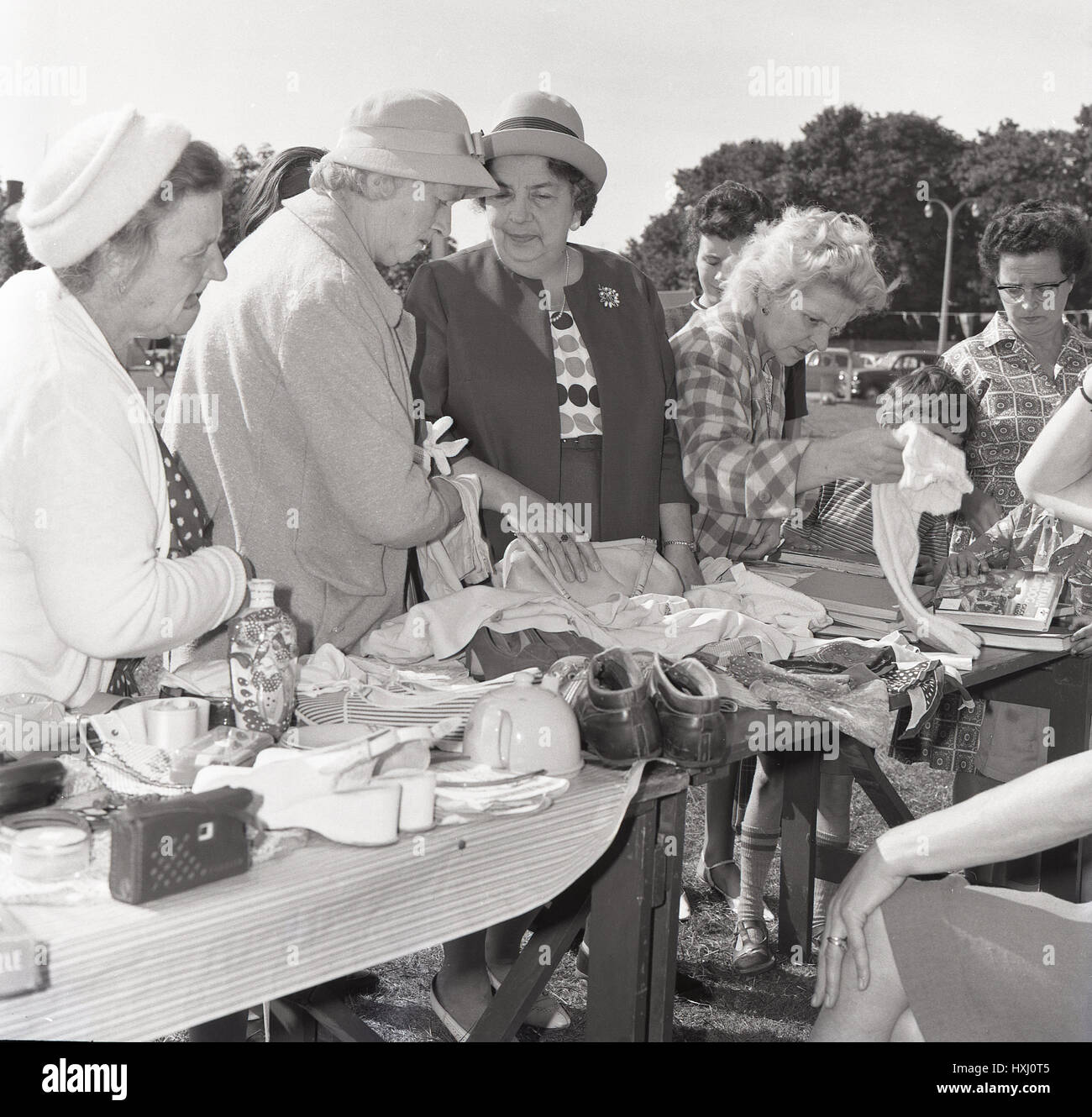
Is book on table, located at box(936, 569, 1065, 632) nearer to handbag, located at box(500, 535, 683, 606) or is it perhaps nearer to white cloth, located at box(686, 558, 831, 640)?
white cloth, located at box(686, 558, 831, 640)

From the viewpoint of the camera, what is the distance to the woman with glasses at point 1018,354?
354 centimetres

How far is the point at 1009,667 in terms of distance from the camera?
271 cm

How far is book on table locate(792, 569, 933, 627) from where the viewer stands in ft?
9.46

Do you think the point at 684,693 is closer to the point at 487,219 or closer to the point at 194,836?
the point at 194,836

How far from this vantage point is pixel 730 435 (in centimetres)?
296

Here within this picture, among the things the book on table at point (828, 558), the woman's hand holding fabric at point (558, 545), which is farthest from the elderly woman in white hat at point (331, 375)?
the book on table at point (828, 558)

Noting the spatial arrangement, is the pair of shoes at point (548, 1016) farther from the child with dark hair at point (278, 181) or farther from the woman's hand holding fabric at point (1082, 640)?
the child with dark hair at point (278, 181)

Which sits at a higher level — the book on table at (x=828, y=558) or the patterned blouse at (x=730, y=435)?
the patterned blouse at (x=730, y=435)

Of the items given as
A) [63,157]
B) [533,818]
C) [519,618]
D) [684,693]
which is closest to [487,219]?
[519,618]

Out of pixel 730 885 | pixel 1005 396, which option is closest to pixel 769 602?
pixel 730 885

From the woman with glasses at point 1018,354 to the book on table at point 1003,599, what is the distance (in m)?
0.51

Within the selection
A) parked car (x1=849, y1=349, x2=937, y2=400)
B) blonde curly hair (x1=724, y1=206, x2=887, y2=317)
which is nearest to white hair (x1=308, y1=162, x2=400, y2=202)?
blonde curly hair (x1=724, y1=206, x2=887, y2=317)

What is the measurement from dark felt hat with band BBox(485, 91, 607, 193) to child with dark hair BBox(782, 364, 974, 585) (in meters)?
0.96

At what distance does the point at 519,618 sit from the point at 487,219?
1.09 m
